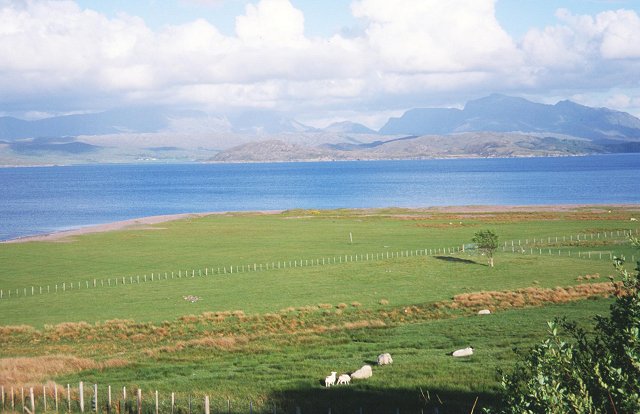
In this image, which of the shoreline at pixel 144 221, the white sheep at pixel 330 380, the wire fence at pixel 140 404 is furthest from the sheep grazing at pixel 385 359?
the shoreline at pixel 144 221

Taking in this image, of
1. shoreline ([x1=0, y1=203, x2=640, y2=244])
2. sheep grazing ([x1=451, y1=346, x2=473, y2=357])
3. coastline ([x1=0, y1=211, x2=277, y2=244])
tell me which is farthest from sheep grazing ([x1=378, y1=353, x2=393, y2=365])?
coastline ([x1=0, y1=211, x2=277, y2=244])

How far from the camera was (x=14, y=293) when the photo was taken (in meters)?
62.1

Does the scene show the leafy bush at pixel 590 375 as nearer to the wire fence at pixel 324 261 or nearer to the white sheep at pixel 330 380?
the white sheep at pixel 330 380

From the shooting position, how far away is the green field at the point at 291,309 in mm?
28516

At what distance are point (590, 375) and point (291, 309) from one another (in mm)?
38831

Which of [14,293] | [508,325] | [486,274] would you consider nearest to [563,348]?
[508,325]

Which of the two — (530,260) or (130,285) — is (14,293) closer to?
(130,285)

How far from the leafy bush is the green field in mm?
7819

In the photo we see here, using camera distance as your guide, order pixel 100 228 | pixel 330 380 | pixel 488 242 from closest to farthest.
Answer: pixel 330 380, pixel 488 242, pixel 100 228

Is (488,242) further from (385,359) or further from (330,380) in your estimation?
(330,380)

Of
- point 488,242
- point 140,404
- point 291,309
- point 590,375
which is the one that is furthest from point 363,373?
point 488,242

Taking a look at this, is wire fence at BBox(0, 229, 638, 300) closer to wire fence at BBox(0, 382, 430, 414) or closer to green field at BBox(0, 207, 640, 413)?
green field at BBox(0, 207, 640, 413)

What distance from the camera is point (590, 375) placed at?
12625 mm

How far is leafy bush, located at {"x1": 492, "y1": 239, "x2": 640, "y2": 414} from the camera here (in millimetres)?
11422
